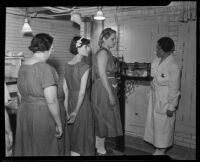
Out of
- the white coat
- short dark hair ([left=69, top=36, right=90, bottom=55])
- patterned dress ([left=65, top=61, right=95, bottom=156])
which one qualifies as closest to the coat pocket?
the white coat

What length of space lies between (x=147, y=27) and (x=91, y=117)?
1.05 m

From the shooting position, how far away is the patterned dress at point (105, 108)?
219cm

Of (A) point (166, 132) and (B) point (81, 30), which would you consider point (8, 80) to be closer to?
(B) point (81, 30)

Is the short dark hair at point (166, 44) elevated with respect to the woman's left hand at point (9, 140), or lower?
elevated

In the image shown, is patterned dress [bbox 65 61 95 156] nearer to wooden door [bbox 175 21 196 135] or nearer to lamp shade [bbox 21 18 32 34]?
lamp shade [bbox 21 18 32 34]

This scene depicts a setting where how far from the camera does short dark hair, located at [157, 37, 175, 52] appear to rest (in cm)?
222

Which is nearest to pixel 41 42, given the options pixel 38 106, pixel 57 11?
pixel 57 11

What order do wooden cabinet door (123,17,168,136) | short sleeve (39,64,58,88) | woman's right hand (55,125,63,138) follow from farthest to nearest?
wooden cabinet door (123,17,168,136) < woman's right hand (55,125,63,138) < short sleeve (39,64,58,88)

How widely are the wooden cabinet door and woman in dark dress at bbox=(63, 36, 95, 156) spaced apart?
0.42m

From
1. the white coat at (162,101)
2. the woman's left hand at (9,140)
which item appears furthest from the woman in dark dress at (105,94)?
the woman's left hand at (9,140)

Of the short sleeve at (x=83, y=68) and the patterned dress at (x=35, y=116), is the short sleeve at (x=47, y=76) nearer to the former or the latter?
the patterned dress at (x=35, y=116)

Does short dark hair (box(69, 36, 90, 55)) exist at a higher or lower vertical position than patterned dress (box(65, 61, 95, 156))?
higher

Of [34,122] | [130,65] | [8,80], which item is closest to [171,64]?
[130,65]

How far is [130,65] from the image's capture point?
231 centimetres
